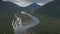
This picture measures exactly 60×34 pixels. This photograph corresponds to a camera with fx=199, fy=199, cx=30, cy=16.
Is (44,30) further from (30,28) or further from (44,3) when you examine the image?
(44,3)

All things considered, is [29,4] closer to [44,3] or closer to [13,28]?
[44,3]

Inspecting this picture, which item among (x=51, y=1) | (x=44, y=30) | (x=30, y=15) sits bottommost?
(x=44, y=30)

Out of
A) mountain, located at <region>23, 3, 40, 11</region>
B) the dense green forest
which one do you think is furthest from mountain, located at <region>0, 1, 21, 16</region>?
the dense green forest

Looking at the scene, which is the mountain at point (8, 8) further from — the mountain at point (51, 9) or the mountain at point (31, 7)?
the mountain at point (51, 9)

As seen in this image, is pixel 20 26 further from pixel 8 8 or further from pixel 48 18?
pixel 48 18

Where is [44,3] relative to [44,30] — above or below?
above

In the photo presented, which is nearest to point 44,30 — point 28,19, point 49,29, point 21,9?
point 49,29

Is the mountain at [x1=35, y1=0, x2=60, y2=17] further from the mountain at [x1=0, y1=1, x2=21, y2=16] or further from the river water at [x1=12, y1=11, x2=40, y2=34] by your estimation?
the mountain at [x1=0, y1=1, x2=21, y2=16]

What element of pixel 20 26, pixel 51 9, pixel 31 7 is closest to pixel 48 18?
pixel 51 9
